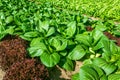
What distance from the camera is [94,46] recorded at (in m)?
4.51

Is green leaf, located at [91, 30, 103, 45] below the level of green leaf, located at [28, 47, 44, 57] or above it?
above

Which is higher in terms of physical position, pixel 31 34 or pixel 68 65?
pixel 31 34

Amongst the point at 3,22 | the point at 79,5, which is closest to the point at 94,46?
the point at 3,22

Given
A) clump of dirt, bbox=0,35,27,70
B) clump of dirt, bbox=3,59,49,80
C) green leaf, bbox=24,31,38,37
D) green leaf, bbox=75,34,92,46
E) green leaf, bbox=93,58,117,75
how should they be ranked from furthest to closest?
green leaf, bbox=24,31,38,37
green leaf, bbox=75,34,92,46
clump of dirt, bbox=0,35,27,70
green leaf, bbox=93,58,117,75
clump of dirt, bbox=3,59,49,80

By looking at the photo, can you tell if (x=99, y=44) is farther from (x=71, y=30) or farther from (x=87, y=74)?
(x=87, y=74)

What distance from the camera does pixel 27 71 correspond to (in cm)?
379

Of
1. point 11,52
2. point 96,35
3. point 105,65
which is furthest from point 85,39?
point 11,52

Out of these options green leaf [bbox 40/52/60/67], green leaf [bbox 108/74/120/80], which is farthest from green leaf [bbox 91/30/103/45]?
green leaf [bbox 108/74/120/80]

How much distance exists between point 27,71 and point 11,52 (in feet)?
1.92

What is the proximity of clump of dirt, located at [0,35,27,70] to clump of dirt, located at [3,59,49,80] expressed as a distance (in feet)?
0.74

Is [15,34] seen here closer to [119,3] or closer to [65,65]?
[65,65]

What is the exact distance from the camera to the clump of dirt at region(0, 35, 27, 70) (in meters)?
4.17

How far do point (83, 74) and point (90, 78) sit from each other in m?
0.10

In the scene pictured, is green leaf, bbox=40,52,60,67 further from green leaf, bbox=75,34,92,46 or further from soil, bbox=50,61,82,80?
green leaf, bbox=75,34,92,46
